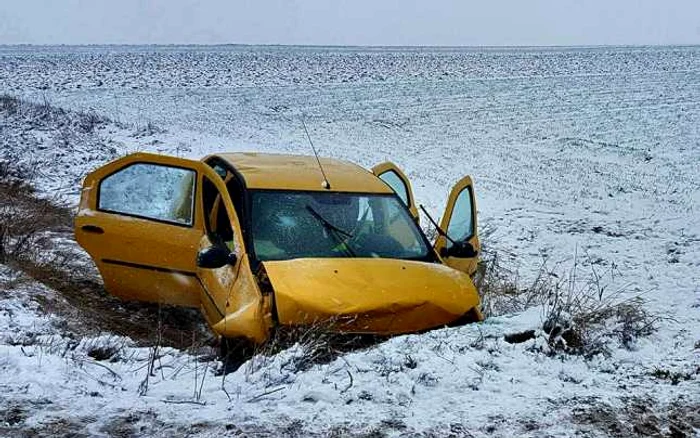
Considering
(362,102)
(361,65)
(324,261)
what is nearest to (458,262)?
(324,261)

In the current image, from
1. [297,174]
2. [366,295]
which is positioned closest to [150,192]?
[297,174]

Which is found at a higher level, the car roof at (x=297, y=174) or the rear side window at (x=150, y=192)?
the car roof at (x=297, y=174)

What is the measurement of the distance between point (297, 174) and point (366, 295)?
1.76 m

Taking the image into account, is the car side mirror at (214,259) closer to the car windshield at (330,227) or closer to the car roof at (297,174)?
the car windshield at (330,227)

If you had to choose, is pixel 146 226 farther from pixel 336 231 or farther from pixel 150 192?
pixel 336 231

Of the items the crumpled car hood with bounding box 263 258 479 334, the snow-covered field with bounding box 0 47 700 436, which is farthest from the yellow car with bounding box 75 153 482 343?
the snow-covered field with bounding box 0 47 700 436

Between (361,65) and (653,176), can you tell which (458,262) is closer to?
(653,176)

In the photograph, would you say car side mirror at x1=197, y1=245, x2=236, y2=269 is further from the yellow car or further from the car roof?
the car roof

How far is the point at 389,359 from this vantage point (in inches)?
162

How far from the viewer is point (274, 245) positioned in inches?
216

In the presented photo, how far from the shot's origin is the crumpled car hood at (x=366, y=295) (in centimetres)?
466

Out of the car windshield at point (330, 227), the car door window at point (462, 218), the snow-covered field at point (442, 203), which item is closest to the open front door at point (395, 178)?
the car door window at point (462, 218)

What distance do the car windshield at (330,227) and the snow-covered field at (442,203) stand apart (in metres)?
1.18

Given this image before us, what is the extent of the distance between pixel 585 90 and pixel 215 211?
29035mm
